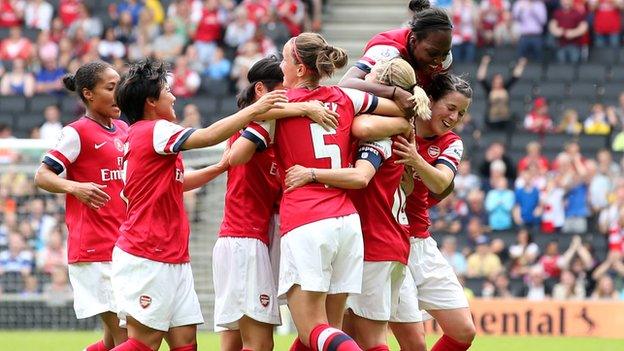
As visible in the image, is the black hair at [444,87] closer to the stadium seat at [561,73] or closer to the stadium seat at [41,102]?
the stadium seat at [561,73]

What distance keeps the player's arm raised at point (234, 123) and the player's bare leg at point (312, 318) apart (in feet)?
3.21

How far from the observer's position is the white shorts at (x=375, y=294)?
8555mm

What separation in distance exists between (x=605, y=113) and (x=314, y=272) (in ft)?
42.1

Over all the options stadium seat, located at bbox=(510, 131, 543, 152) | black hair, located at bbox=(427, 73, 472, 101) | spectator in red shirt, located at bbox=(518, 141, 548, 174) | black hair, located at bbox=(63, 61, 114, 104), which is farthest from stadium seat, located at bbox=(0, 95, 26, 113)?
black hair, located at bbox=(427, 73, 472, 101)

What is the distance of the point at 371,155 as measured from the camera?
8.41 metres

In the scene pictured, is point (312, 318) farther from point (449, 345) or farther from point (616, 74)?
point (616, 74)

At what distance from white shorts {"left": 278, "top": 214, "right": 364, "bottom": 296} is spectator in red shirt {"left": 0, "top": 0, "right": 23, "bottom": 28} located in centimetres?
1645

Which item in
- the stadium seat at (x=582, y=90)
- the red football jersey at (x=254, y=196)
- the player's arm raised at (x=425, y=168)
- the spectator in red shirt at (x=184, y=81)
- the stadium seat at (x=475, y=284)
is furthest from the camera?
the spectator in red shirt at (x=184, y=81)

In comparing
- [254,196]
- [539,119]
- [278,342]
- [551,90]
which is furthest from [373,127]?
[551,90]

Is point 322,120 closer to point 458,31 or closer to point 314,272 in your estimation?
point 314,272

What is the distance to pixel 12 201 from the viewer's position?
15.3 m

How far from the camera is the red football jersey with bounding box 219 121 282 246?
8797 mm

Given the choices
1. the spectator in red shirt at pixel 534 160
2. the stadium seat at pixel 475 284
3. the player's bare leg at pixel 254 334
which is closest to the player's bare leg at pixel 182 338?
the player's bare leg at pixel 254 334

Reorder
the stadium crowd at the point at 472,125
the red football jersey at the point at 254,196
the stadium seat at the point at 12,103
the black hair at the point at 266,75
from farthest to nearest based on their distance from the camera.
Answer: the stadium seat at the point at 12,103 < the stadium crowd at the point at 472,125 < the black hair at the point at 266,75 < the red football jersey at the point at 254,196
